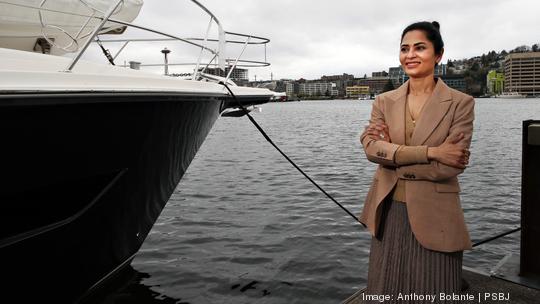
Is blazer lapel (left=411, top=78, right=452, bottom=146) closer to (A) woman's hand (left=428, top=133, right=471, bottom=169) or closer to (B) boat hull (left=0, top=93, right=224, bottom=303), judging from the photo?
(A) woman's hand (left=428, top=133, right=471, bottom=169)

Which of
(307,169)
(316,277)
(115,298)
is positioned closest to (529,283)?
(316,277)

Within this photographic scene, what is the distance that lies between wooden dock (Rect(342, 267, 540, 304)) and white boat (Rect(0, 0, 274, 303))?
7.49 feet

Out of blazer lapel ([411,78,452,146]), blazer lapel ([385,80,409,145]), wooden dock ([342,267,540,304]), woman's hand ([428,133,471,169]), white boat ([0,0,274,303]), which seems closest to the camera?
woman's hand ([428,133,471,169])

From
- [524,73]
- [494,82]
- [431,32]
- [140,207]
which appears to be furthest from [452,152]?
[494,82]

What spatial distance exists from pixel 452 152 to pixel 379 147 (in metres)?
0.41

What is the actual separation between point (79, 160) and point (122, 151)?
1.67 feet

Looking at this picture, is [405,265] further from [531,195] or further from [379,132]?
[531,195]

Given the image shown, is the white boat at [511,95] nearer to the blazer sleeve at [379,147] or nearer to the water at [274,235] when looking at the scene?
the water at [274,235]

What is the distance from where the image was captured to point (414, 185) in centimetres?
261

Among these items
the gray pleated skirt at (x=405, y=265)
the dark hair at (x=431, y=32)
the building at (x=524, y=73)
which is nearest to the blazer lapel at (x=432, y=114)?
the dark hair at (x=431, y=32)

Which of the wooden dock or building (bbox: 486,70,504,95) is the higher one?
building (bbox: 486,70,504,95)

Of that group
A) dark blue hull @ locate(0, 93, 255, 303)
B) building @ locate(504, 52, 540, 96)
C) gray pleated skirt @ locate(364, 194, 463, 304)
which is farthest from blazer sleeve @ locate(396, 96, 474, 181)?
building @ locate(504, 52, 540, 96)

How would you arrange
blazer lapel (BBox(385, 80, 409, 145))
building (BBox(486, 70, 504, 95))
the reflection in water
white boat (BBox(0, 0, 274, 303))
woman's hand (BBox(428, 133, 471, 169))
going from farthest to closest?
building (BBox(486, 70, 504, 95)) → the reflection in water → white boat (BBox(0, 0, 274, 303)) → blazer lapel (BBox(385, 80, 409, 145)) → woman's hand (BBox(428, 133, 471, 169))

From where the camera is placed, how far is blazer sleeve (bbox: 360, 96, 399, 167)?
2613 millimetres
